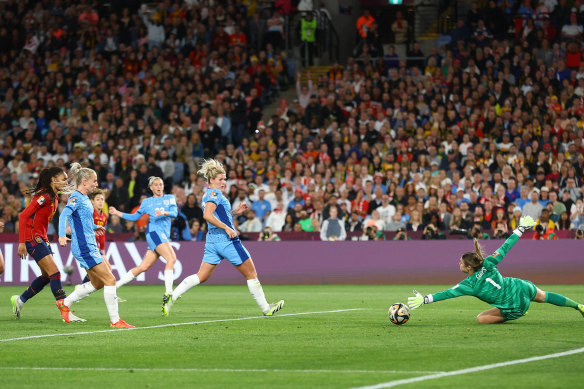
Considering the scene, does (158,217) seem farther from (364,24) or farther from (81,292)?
(364,24)

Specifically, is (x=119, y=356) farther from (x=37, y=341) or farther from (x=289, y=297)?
(x=289, y=297)

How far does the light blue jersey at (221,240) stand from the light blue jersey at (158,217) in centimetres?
395

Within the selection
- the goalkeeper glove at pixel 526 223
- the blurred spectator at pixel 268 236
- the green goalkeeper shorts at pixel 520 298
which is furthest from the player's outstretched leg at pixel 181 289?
the blurred spectator at pixel 268 236

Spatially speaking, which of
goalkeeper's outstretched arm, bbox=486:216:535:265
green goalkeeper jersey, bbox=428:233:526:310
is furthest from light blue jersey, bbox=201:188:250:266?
goalkeeper's outstretched arm, bbox=486:216:535:265

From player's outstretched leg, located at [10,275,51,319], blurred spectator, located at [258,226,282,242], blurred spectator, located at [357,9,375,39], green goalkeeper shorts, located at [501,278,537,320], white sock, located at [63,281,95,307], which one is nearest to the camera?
green goalkeeper shorts, located at [501,278,537,320]

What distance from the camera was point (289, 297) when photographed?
2059 cm

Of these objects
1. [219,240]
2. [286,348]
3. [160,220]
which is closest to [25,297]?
[219,240]

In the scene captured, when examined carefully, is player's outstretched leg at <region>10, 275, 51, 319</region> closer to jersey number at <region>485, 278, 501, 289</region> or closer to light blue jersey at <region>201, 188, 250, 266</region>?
light blue jersey at <region>201, 188, 250, 266</region>

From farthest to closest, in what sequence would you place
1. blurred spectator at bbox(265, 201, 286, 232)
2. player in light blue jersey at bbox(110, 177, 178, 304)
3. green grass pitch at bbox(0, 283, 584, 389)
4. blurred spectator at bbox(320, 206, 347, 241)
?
blurred spectator at bbox(265, 201, 286, 232)
blurred spectator at bbox(320, 206, 347, 241)
player in light blue jersey at bbox(110, 177, 178, 304)
green grass pitch at bbox(0, 283, 584, 389)

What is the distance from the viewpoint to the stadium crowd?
86.1ft

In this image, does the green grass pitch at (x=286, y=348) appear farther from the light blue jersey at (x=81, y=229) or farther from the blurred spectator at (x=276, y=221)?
the blurred spectator at (x=276, y=221)

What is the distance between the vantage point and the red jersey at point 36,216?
49.5 ft

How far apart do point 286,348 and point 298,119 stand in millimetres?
Result: 20833

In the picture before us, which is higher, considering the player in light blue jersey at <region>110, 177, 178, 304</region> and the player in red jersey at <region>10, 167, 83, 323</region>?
the player in red jersey at <region>10, 167, 83, 323</region>
